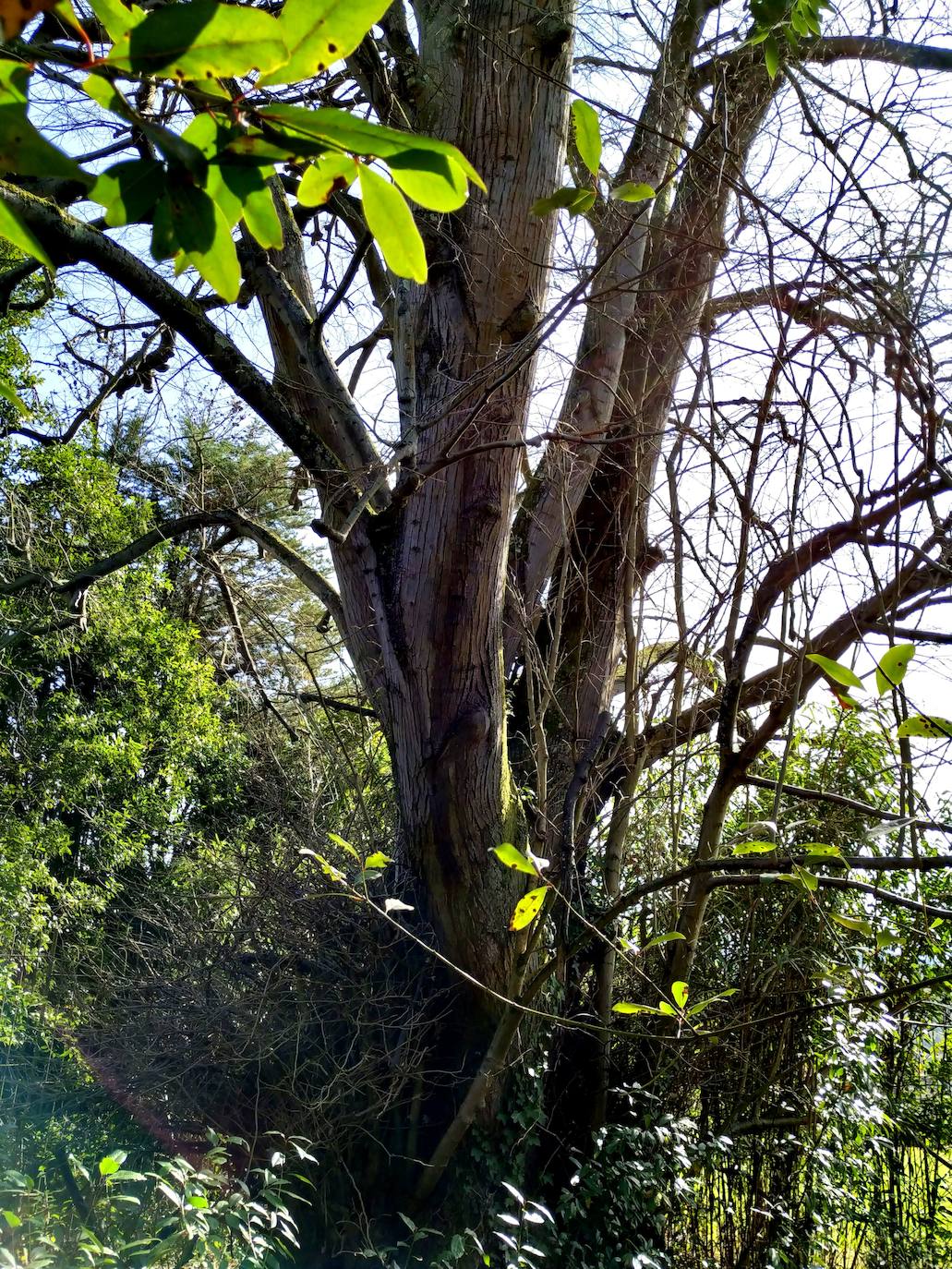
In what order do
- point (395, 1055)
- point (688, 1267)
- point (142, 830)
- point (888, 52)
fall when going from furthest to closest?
1. point (142, 830)
2. point (688, 1267)
3. point (395, 1055)
4. point (888, 52)

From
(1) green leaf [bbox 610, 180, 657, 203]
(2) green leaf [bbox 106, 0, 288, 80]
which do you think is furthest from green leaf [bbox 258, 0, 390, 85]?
(1) green leaf [bbox 610, 180, 657, 203]

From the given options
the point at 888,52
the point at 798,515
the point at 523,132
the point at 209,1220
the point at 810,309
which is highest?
the point at 523,132

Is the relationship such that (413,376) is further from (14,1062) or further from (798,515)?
(14,1062)

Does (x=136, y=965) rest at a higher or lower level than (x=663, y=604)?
lower

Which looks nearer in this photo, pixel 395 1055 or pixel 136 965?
pixel 395 1055

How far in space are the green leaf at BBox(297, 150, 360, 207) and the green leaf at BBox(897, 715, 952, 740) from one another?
985 mm

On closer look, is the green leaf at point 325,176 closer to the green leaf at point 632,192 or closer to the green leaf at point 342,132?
the green leaf at point 342,132

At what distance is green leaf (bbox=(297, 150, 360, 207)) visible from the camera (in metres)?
0.52

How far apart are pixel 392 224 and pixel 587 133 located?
30.8 inches

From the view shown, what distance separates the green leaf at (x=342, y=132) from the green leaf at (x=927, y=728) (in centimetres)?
101

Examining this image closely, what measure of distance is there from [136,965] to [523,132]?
12.7 feet

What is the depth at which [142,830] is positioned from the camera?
24.3 feet

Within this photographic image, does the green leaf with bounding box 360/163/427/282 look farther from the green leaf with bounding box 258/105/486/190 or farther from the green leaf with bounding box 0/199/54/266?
the green leaf with bounding box 0/199/54/266

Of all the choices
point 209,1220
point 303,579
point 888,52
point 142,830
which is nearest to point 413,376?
point 303,579
